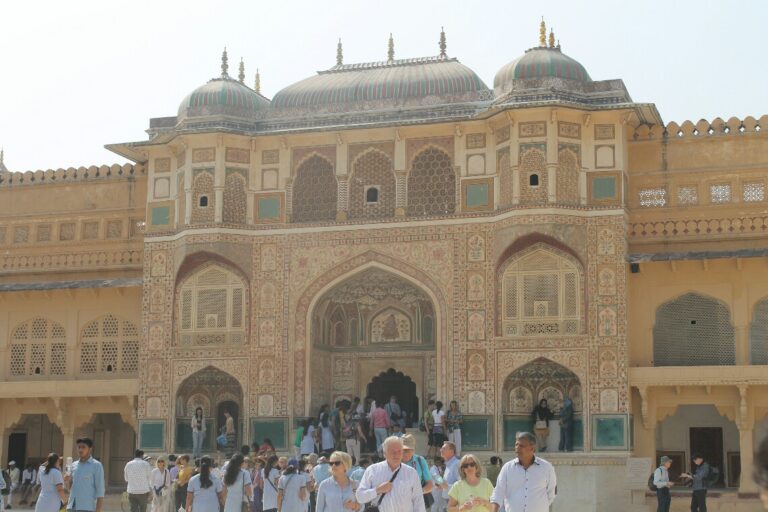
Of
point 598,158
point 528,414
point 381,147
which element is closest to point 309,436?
point 528,414

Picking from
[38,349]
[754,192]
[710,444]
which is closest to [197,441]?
[38,349]

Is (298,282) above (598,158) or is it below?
below

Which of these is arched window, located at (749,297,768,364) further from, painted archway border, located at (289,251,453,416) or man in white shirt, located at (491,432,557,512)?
man in white shirt, located at (491,432,557,512)

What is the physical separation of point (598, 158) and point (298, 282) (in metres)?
6.02

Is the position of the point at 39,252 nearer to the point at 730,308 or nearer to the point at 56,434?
the point at 56,434

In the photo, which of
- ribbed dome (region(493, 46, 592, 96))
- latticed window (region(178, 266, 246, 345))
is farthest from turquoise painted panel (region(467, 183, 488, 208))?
latticed window (region(178, 266, 246, 345))

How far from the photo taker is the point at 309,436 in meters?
21.3

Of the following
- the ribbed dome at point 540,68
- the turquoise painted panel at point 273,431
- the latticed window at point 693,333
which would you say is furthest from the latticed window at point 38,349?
the latticed window at point 693,333

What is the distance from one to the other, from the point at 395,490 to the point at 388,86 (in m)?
16.2

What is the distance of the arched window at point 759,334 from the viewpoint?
21.3m

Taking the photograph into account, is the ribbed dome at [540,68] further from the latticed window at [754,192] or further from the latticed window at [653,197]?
the latticed window at [754,192]

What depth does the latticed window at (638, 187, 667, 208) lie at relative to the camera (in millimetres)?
22125

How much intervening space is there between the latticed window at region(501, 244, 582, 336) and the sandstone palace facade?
0.04 metres

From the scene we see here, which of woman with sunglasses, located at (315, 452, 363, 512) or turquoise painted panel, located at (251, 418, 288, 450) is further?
turquoise painted panel, located at (251, 418, 288, 450)
